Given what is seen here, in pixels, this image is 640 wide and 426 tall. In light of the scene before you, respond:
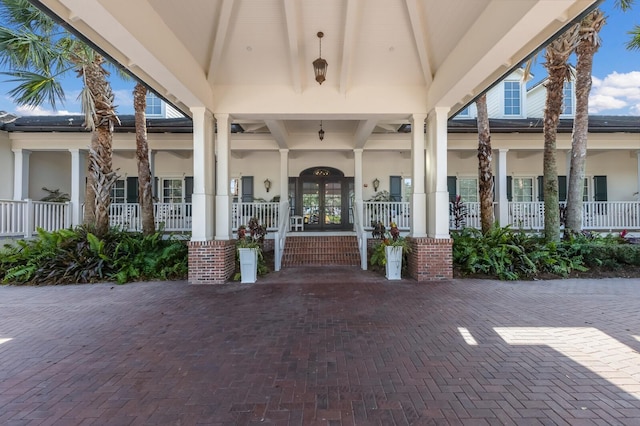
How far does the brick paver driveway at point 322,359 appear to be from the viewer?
2.59 meters

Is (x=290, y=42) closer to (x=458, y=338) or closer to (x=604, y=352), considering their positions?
(x=458, y=338)

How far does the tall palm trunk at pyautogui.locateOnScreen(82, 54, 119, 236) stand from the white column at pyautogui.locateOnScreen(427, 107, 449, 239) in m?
7.89

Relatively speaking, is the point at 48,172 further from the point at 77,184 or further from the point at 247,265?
the point at 247,265

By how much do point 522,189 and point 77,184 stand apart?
16894 millimetres

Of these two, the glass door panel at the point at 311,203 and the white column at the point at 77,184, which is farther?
the glass door panel at the point at 311,203

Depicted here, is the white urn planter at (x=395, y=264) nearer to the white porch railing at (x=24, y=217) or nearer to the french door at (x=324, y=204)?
the french door at (x=324, y=204)

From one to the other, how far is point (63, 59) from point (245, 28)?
4.67 metres

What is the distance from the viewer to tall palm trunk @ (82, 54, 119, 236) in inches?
316

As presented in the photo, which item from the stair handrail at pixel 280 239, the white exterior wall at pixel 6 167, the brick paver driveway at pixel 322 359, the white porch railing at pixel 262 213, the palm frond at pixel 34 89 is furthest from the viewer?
the white porch railing at pixel 262 213

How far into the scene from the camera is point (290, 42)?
619 cm

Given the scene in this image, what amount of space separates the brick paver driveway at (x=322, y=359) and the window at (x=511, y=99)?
35.8 feet

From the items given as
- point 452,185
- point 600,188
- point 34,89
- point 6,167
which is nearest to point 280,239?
point 34,89

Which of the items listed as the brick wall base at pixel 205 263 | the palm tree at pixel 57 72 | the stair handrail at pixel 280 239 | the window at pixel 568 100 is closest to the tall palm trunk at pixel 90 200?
the palm tree at pixel 57 72

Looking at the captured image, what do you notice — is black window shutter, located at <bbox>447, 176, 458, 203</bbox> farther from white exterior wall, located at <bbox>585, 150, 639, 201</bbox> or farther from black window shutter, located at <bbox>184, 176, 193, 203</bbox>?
black window shutter, located at <bbox>184, 176, 193, 203</bbox>
